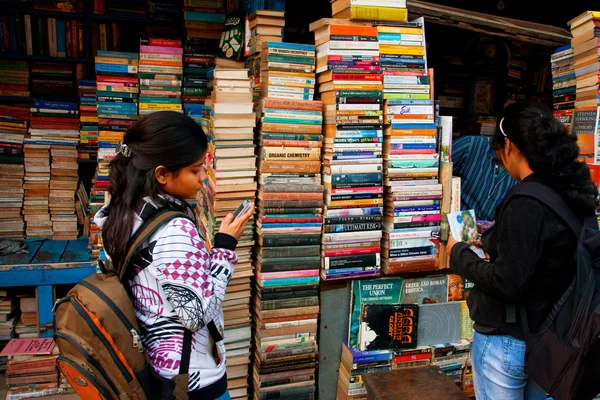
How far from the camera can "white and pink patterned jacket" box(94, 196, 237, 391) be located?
1.42 meters

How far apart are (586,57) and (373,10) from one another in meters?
1.52

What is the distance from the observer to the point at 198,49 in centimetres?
412

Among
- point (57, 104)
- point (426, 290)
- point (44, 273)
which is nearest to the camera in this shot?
point (426, 290)

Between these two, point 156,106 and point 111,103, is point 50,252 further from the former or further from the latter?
point 156,106

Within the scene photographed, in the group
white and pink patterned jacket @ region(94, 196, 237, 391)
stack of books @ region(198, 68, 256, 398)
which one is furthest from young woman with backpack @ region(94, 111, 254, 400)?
stack of books @ region(198, 68, 256, 398)

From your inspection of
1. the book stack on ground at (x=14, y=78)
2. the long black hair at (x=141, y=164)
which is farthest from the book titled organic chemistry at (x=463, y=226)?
the book stack on ground at (x=14, y=78)

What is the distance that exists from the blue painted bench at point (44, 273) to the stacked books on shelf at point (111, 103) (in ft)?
0.70

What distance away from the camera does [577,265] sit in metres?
1.65

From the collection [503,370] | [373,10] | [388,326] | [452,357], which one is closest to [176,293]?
[503,370]

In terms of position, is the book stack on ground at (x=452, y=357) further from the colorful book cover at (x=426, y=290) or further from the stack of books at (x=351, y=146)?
the stack of books at (x=351, y=146)

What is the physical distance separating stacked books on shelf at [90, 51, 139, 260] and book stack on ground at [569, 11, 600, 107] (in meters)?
3.47

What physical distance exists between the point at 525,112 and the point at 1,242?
14.8 ft

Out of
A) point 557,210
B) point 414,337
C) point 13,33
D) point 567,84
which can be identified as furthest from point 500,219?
point 13,33

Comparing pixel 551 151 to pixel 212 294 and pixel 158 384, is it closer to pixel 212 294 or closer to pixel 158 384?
pixel 212 294
